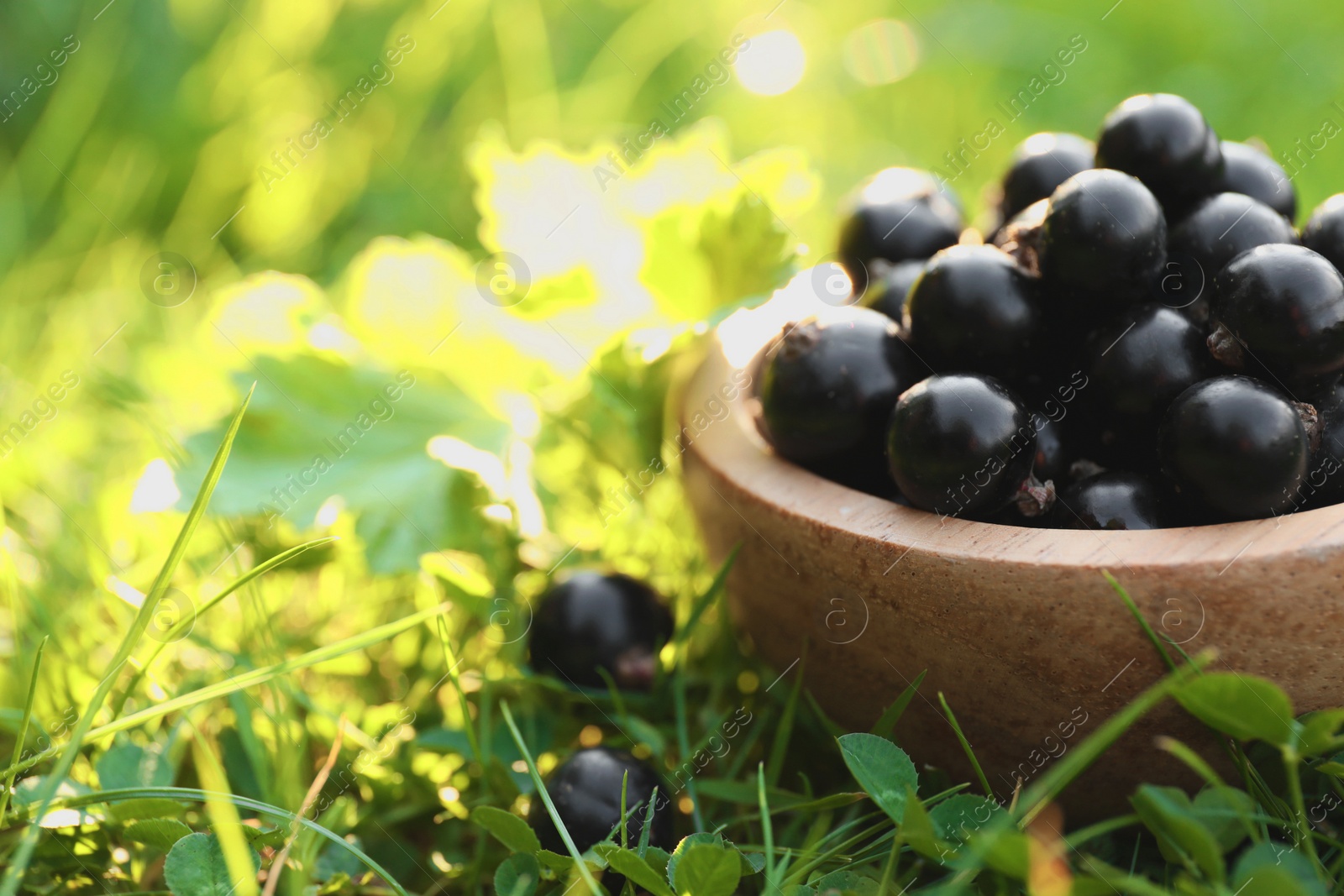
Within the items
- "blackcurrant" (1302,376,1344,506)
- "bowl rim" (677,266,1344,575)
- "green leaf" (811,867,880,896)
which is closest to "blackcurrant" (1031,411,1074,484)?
"bowl rim" (677,266,1344,575)

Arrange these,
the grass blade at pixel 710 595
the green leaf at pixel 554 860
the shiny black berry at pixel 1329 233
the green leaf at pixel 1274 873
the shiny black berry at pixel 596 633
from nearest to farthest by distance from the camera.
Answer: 1. the green leaf at pixel 1274 873
2. the green leaf at pixel 554 860
3. the shiny black berry at pixel 1329 233
4. the grass blade at pixel 710 595
5. the shiny black berry at pixel 596 633

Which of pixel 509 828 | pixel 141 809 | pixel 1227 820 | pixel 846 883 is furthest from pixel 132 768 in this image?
pixel 1227 820

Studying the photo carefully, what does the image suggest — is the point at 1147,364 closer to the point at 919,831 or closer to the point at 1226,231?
the point at 1226,231

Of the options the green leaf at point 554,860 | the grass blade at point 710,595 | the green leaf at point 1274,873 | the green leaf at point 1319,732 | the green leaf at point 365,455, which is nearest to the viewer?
the green leaf at point 1274,873

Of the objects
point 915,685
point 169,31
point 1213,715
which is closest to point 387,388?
point 915,685

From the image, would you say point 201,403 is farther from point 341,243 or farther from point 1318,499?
point 1318,499

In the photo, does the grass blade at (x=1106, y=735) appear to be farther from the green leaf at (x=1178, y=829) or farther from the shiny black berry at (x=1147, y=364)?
the shiny black berry at (x=1147, y=364)

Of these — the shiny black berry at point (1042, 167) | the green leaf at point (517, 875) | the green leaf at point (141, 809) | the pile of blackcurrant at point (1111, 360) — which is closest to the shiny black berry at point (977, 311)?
the pile of blackcurrant at point (1111, 360)
